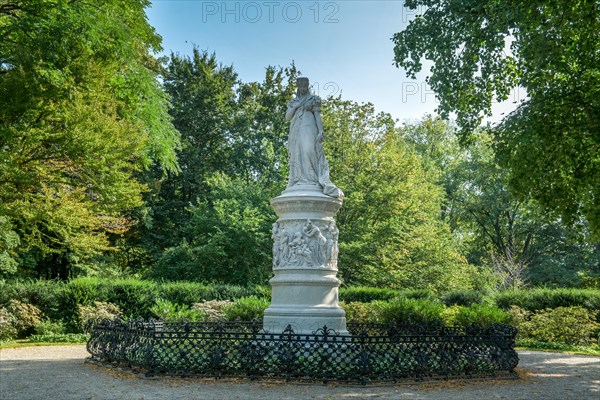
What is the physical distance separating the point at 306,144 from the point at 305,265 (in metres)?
2.59

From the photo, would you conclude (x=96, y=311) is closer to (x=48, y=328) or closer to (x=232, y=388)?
(x=48, y=328)

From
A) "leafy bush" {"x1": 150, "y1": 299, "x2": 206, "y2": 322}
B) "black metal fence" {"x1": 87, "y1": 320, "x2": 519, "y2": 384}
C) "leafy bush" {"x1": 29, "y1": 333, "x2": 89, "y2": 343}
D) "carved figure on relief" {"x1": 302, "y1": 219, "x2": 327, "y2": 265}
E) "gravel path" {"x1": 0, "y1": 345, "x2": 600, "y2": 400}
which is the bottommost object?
"gravel path" {"x1": 0, "y1": 345, "x2": 600, "y2": 400}

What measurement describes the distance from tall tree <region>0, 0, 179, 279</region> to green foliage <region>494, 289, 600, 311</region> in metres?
A: 15.2

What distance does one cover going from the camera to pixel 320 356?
8930 millimetres

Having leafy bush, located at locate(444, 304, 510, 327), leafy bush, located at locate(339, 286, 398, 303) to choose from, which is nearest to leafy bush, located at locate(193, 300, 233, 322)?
leafy bush, located at locate(339, 286, 398, 303)

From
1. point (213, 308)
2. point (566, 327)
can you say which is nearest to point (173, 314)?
point (213, 308)

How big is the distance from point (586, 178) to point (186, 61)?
28.2 metres

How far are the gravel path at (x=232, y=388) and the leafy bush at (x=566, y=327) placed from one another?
8.85m

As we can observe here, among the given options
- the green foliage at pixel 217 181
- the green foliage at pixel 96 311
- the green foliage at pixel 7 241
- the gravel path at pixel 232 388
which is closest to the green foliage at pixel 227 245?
the green foliage at pixel 217 181

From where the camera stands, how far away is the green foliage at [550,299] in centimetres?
2139

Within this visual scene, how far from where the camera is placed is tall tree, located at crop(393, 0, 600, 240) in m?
10.7

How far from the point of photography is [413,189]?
93.7 feet

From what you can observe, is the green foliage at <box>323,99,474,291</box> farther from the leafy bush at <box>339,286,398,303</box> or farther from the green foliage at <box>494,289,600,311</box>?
the green foliage at <box>494,289,600,311</box>

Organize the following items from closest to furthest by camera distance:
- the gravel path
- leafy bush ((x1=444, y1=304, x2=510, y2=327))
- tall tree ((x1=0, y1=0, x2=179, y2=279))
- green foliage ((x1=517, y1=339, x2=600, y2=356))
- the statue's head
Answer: the gravel path, the statue's head, tall tree ((x1=0, y1=0, x2=179, y2=279)), leafy bush ((x1=444, y1=304, x2=510, y2=327)), green foliage ((x1=517, y1=339, x2=600, y2=356))
